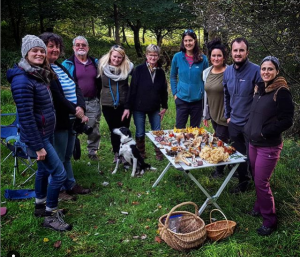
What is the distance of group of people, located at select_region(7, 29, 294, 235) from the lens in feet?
9.44

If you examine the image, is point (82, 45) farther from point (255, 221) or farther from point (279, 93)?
point (255, 221)

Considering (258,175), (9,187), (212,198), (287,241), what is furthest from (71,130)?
(287,241)

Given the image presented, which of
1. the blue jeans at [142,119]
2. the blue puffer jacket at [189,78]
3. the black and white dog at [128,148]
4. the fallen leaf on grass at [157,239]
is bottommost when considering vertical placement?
the fallen leaf on grass at [157,239]

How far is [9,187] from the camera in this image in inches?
171

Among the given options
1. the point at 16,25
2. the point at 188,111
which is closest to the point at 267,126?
the point at 188,111

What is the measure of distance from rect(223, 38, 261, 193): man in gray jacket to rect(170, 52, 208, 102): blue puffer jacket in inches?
32.1

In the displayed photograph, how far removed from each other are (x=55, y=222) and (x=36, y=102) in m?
1.49

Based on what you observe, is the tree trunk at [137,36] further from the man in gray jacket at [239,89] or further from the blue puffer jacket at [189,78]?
the man in gray jacket at [239,89]

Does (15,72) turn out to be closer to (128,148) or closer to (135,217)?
(135,217)

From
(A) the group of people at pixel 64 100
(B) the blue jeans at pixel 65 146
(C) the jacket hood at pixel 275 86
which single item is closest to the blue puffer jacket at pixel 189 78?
(A) the group of people at pixel 64 100

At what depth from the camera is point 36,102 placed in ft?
9.59

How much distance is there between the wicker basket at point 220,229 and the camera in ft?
10.3

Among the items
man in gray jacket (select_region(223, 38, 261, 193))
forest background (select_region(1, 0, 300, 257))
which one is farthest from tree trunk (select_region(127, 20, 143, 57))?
man in gray jacket (select_region(223, 38, 261, 193))

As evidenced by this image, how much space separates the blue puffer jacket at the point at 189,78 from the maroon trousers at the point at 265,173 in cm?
177
